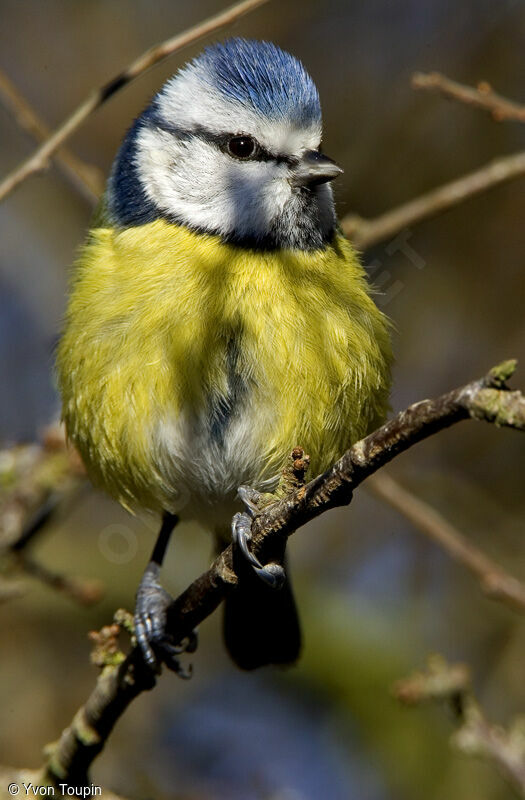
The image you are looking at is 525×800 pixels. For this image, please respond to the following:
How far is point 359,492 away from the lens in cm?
494

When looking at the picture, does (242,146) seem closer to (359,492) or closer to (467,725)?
(467,725)

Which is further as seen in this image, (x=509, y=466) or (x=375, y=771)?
(x=509, y=466)

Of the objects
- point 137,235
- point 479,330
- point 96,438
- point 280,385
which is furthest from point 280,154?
point 479,330

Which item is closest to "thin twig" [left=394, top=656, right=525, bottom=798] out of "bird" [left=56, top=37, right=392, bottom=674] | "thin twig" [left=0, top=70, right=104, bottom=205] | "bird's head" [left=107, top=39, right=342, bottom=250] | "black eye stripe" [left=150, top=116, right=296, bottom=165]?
"bird" [left=56, top=37, right=392, bottom=674]

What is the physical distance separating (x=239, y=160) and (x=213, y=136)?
0.51 feet

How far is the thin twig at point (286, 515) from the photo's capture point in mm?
1449

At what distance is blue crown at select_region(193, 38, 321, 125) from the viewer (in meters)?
2.96

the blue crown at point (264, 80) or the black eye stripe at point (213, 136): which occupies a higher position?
the blue crown at point (264, 80)

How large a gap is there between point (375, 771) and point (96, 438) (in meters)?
2.29

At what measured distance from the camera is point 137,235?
2941mm

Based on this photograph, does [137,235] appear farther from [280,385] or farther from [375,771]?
[375,771]

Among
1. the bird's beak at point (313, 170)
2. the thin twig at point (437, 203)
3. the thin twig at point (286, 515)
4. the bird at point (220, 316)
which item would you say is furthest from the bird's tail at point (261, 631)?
the bird's beak at point (313, 170)

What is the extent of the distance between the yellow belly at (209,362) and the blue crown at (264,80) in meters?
0.43

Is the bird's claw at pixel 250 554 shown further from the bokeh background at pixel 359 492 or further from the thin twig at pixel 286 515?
the bokeh background at pixel 359 492
